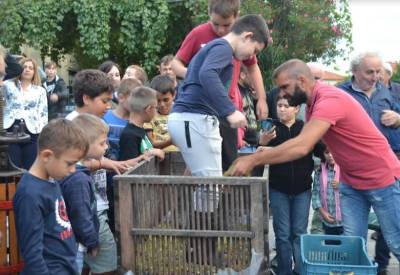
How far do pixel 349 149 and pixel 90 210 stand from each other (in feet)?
5.94

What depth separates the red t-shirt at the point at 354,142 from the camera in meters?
3.84

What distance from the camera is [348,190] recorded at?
431cm

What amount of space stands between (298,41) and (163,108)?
24.1 ft

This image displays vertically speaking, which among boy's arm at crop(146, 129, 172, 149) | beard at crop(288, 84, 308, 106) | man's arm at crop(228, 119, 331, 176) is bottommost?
boy's arm at crop(146, 129, 172, 149)

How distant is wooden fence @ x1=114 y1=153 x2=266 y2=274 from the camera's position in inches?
130

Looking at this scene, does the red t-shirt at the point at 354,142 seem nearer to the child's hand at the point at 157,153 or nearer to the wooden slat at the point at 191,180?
the wooden slat at the point at 191,180

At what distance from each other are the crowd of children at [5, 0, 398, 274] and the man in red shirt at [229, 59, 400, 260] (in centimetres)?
33

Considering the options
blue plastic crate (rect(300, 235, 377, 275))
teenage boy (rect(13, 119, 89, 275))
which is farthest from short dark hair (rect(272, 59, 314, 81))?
teenage boy (rect(13, 119, 89, 275))

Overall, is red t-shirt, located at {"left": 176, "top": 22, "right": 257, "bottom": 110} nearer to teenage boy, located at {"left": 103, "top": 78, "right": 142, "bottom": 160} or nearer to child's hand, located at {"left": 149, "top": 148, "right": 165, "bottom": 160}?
teenage boy, located at {"left": 103, "top": 78, "right": 142, "bottom": 160}

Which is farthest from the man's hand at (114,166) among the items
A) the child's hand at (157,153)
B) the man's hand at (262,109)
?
the man's hand at (262,109)

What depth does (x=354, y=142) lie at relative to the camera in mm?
3998

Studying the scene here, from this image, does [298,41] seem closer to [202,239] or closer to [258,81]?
[258,81]

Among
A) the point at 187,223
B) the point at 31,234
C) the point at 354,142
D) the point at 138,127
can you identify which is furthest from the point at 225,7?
the point at 31,234

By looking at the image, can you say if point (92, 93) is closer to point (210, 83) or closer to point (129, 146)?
point (129, 146)
